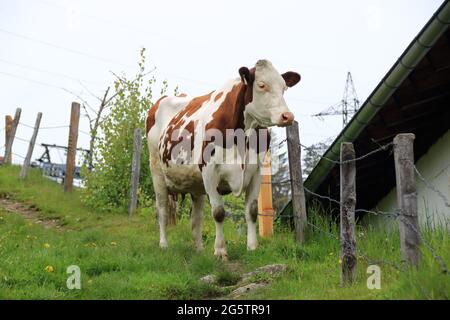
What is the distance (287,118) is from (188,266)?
194 centimetres

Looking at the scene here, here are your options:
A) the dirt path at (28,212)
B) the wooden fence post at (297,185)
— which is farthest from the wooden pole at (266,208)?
the dirt path at (28,212)

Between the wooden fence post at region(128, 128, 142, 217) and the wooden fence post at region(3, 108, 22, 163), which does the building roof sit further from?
the wooden fence post at region(3, 108, 22, 163)

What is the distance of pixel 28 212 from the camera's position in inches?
510

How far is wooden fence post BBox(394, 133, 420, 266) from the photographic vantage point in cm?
455

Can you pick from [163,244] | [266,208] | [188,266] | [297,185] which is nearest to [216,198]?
[188,266]

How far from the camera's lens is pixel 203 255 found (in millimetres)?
6762

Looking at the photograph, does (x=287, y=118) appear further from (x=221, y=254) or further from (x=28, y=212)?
(x=28, y=212)

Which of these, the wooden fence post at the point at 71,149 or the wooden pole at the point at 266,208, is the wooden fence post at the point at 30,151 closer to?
the wooden fence post at the point at 71,149

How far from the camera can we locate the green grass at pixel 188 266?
15.0 feet

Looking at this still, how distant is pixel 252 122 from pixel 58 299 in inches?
118

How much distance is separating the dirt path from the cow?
196 inches

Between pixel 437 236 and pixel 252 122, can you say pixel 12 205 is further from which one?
pixel 437 236

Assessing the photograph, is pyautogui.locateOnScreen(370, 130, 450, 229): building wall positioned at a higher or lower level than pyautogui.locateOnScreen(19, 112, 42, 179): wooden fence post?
lower

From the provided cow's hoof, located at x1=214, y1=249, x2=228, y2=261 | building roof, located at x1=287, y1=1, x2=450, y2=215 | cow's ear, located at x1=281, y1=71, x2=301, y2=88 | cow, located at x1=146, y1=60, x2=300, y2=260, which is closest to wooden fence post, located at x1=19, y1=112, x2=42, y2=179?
cow, located at x1=146, y1=60, x2=300, y2=260
